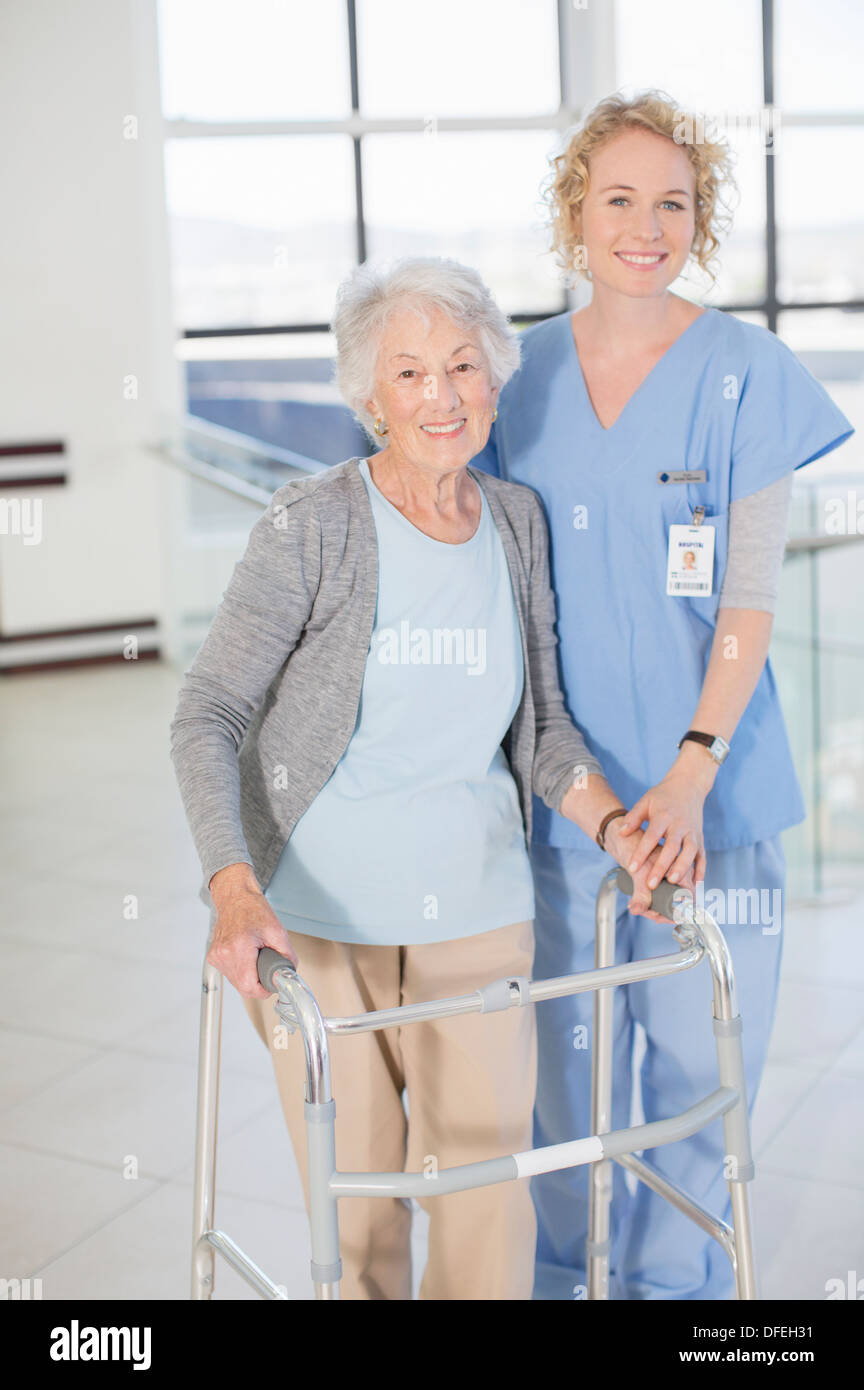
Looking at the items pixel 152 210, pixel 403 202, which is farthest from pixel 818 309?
pixel 152 210

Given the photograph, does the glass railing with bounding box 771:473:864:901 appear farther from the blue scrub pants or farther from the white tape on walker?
the white tape on walker

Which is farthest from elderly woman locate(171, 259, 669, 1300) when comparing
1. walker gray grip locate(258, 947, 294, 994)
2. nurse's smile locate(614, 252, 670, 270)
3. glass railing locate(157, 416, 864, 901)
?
glass railing locate(157, 416, 864, 901)

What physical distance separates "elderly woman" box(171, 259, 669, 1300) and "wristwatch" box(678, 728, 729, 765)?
0.41 ft

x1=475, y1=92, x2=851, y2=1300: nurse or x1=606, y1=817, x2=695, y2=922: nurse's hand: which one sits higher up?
x1=475, y1=92, x2=851, y2=1300: nurse

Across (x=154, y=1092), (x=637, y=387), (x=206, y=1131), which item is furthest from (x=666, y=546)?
(x=154, y=1092)

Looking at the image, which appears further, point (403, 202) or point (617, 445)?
point (403, 202)

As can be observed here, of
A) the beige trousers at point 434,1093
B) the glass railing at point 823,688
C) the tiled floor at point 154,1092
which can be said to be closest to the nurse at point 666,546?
Answer: the beige trousers at point 434,1093

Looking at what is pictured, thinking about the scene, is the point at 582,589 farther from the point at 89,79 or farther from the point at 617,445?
the point at 89,79

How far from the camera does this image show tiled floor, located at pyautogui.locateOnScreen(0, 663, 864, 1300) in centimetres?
228

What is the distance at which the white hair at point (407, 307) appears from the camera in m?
1.54

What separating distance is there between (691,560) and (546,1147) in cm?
73

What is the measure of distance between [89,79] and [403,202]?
1.49 meters

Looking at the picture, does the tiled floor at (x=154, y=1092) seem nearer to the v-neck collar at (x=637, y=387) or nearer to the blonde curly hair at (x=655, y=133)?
the v-neck collar at (x=637, y=387)
